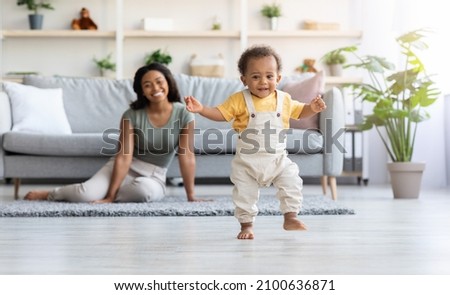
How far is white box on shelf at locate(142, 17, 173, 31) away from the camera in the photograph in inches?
261

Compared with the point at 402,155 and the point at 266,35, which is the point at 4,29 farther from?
the point at 402,155

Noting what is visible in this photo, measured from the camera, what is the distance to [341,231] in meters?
2.72

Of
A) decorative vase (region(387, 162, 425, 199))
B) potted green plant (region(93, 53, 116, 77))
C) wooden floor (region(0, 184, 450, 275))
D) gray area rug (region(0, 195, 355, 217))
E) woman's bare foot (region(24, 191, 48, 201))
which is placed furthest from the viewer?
potted green plant (region(93, 53, 116, 77))

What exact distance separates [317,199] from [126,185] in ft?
3.33

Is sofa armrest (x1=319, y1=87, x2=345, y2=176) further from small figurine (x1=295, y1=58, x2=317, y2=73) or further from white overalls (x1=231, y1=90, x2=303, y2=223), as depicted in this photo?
small figurine (x1=295, y1=58, x2=317, y2=73)

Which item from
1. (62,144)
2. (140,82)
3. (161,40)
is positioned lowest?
(62,144)

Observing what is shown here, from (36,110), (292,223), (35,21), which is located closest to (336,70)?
(35,21)

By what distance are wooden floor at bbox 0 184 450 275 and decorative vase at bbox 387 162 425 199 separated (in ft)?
3.84

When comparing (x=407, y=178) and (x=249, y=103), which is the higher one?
(x=249, y=103)

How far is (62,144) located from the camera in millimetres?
4320

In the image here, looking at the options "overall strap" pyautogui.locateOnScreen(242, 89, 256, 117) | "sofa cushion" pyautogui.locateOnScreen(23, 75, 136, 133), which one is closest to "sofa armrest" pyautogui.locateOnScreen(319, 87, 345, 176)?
"sofa cushion" pyautogui.locateOnScreen(23, 75, 136, 133)

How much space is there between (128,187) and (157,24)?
3.06 meters

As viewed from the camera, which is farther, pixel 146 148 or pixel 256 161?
pixel 146 148

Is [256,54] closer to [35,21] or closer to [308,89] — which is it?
[308,89]
